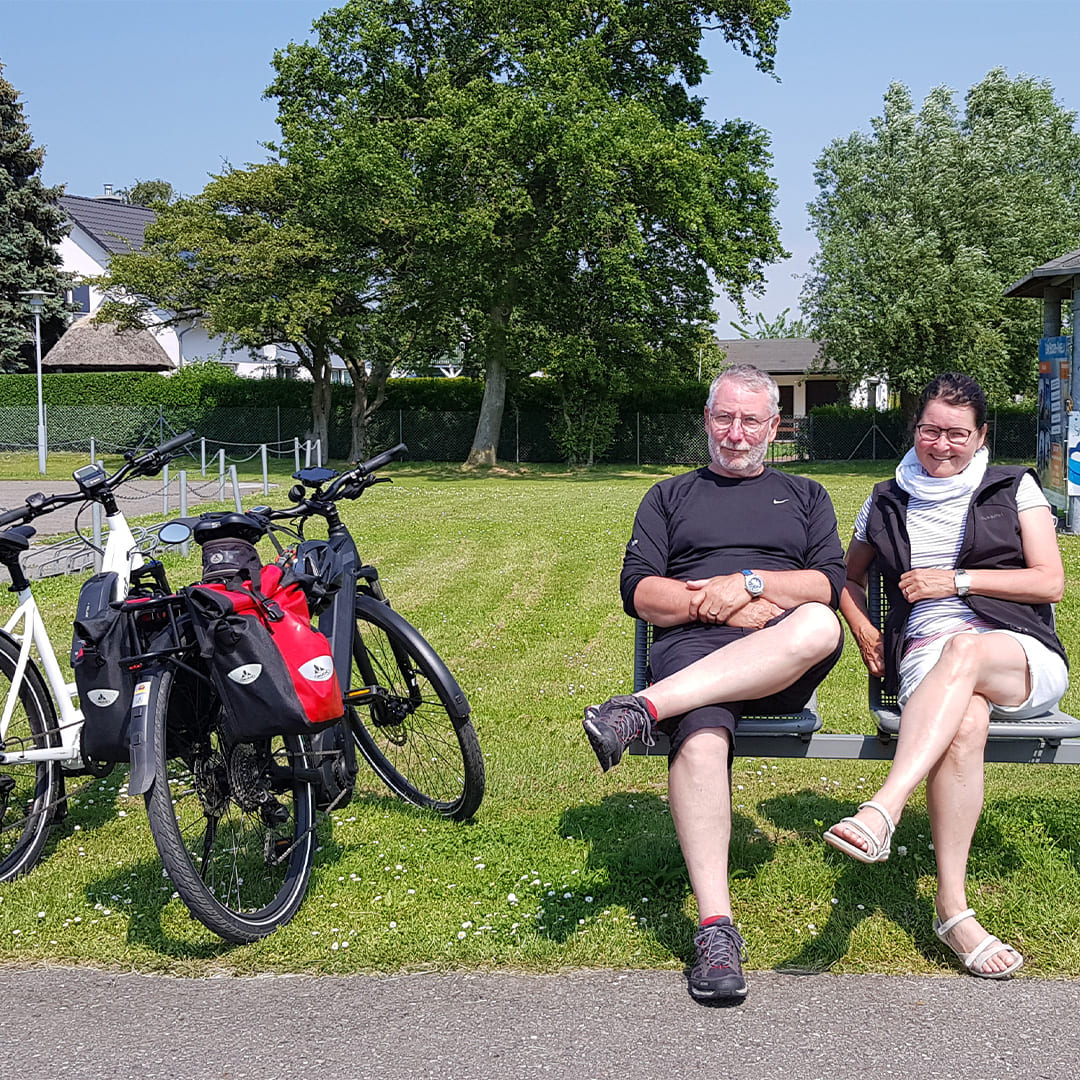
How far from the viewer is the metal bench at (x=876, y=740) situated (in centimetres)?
371

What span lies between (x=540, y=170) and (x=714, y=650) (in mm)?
28274

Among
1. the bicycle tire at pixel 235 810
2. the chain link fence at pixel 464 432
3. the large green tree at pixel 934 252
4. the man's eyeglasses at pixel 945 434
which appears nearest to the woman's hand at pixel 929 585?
the man's eyeglasses at pixel 945 434

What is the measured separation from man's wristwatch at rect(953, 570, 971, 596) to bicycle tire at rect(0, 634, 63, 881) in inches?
121

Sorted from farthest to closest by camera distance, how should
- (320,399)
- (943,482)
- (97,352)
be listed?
(97,352) < (320,399) < (943,482)

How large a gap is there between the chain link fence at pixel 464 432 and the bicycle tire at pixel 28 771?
105 ft

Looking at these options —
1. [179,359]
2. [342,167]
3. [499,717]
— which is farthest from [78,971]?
[179,359]

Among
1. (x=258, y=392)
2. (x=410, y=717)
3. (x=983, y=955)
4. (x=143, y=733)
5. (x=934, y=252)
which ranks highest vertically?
(x=934, y=252)

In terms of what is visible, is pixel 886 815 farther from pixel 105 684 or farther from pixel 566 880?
pixel 105 684

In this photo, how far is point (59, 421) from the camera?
42438mm

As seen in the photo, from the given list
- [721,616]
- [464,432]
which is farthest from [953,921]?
[464,432]

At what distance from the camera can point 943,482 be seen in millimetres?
4094

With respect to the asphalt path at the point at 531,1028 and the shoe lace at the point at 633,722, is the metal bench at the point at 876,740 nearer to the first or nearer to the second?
the shoe lace at the point at 633,722

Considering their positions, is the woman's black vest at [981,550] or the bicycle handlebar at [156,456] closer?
the woman's black vest at [981,550]

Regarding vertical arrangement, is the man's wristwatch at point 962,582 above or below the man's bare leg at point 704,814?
above
